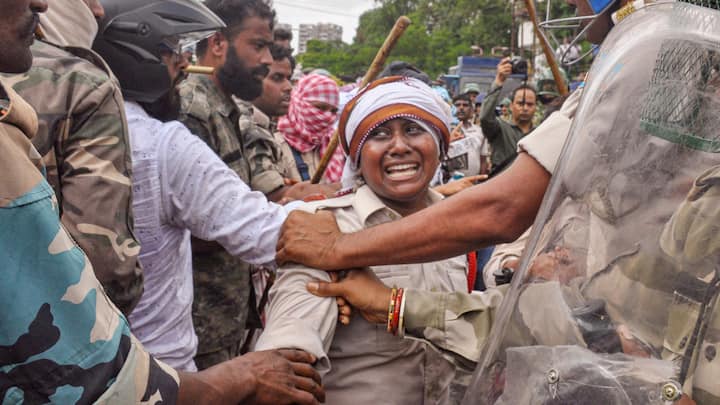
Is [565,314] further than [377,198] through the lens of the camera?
No

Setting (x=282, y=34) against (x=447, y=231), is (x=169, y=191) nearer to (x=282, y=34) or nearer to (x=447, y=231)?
(x=447, y=231)

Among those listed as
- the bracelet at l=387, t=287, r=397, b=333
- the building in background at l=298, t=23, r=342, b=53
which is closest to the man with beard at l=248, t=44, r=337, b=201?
the bracelet at l=387, t=287, r=397, b=333

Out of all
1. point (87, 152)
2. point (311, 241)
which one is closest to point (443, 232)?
point (311, 241)

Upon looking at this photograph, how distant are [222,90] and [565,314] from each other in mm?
3002

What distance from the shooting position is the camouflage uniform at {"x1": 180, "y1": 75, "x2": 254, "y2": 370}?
3230mm

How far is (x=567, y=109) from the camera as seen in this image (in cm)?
205

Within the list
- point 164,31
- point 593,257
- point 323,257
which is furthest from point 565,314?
point 164,31

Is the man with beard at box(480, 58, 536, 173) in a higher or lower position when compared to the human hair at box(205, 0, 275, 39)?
lower

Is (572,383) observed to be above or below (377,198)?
above

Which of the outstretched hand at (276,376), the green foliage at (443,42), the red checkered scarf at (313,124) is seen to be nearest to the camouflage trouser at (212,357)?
the outstretched hand at (276,376)

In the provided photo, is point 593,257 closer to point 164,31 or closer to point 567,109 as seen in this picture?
point 567,109

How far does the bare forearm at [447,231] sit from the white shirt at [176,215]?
0.39 m

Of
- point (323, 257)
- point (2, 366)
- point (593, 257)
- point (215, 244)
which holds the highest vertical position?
point (593, 257)

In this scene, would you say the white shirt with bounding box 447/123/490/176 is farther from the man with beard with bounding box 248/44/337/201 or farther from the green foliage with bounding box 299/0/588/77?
the green foliage with bounding box 299/0/588/77
